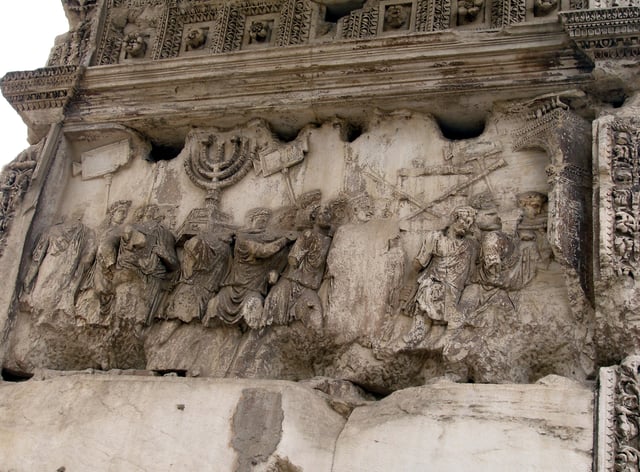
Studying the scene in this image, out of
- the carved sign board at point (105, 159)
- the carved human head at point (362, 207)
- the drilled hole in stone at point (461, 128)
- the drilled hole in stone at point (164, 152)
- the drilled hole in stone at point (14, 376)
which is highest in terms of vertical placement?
the drilled hole in stone at point (461, 128)

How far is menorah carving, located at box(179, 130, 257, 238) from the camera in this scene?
7.74 metres

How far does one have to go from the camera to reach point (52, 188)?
27.2 feet

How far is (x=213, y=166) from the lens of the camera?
7953 mm

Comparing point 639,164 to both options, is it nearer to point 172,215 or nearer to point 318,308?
point 318,308

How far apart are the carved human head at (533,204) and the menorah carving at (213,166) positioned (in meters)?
2.15

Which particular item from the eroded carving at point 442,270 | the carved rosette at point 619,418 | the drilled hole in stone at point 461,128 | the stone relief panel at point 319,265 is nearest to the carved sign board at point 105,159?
the stone relief panel at point 319,265

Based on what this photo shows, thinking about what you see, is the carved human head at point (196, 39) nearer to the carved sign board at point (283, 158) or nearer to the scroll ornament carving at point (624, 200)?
the carved sign board at point (283, 158)

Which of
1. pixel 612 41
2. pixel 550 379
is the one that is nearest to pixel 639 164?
pixel 612 41

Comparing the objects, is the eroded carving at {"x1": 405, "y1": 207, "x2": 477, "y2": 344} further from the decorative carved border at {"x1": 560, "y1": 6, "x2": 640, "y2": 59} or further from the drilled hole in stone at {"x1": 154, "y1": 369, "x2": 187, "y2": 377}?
the drilled hole in stone at {"x1": 154, "y1": 369, "x2": 187, "y2": 377}

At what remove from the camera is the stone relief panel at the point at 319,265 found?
21.5ft

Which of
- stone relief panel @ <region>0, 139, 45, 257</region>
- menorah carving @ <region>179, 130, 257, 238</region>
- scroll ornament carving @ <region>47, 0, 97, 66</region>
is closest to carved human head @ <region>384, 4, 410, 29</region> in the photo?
menorah carving @ <region>179, 130, 257, 238</region>

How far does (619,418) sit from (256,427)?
6.69ft

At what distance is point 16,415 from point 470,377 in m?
2.88

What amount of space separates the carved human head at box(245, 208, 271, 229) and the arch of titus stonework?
17 mm
